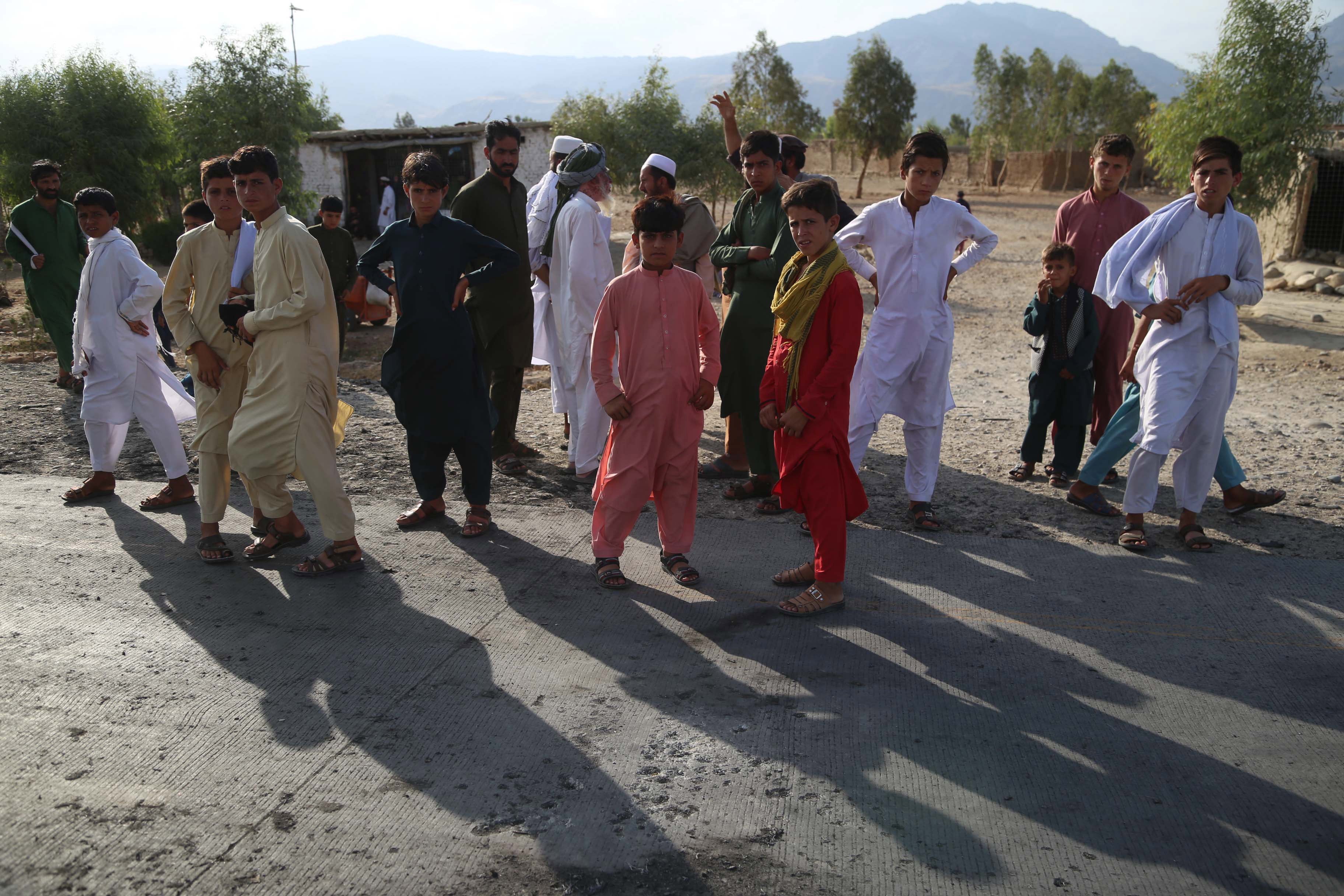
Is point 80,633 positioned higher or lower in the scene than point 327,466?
lower

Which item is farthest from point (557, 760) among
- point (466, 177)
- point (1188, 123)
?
point (466, 177)

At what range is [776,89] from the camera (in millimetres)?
45000

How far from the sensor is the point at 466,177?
2297 cm

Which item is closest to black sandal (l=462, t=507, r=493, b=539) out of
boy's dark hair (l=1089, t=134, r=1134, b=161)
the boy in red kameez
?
the boy in red kameez

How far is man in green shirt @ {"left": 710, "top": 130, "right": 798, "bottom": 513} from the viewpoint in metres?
5.16

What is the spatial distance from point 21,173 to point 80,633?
15661 millimetres

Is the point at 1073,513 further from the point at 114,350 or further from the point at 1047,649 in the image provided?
the point at 114,350

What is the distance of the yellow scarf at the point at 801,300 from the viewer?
12.7 ft

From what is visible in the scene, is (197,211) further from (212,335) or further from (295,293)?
(295,293)

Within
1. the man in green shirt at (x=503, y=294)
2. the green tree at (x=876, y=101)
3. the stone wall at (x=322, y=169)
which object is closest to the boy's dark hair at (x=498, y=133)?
the man in green shirt at (x=503, y=294)

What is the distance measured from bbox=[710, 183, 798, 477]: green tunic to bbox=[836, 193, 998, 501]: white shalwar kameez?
0.44 m

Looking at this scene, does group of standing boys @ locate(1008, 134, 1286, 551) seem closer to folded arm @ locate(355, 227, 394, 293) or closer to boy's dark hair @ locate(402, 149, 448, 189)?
boy's dark hair @ locate(402, 149, 448, 189)

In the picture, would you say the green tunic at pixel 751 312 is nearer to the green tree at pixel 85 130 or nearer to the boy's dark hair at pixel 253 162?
the boy's dark hair at pixel 253 162

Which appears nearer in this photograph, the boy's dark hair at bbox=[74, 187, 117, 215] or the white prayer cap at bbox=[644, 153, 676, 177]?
the boy's dark hair at bbox=[74, 187, 117, 215]
